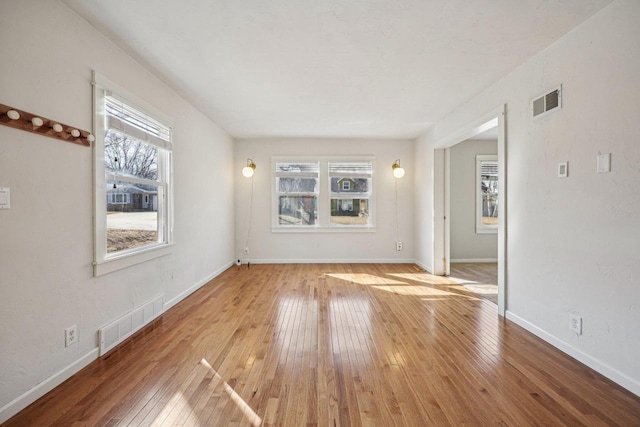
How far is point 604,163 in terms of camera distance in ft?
7.12

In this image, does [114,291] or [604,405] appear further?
[114,291]

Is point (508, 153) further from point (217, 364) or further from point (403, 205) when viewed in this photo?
point (217, 364)

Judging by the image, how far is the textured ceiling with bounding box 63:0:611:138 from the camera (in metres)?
2.15

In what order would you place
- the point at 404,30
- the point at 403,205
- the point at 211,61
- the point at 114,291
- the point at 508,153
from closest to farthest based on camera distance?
the point at 404,30, the point at 114,291, the point at 211,61, the point at 508,153, the point at 403,205

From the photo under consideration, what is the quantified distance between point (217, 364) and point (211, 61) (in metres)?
2.75

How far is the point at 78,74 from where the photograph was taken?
2236mm

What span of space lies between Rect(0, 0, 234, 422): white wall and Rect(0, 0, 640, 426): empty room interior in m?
0.01

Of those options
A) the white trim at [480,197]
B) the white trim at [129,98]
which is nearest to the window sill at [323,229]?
the white trim at [480,197]

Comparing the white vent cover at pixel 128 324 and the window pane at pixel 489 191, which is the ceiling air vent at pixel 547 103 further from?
the white vent cover at pixel 128 324

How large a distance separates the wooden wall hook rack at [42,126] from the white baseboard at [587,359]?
13.7 ft

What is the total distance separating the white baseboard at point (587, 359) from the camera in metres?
1.97

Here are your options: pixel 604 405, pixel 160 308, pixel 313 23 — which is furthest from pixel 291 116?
pixel 604 405

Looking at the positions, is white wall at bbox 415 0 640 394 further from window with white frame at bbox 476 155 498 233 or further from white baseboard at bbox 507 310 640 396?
window with white frame at bbox 476 155 498 233

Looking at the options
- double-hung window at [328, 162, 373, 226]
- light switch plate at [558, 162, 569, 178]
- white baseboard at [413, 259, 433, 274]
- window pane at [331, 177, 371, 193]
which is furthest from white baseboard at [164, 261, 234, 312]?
light switch plate at [558, 162, 569, 178]
